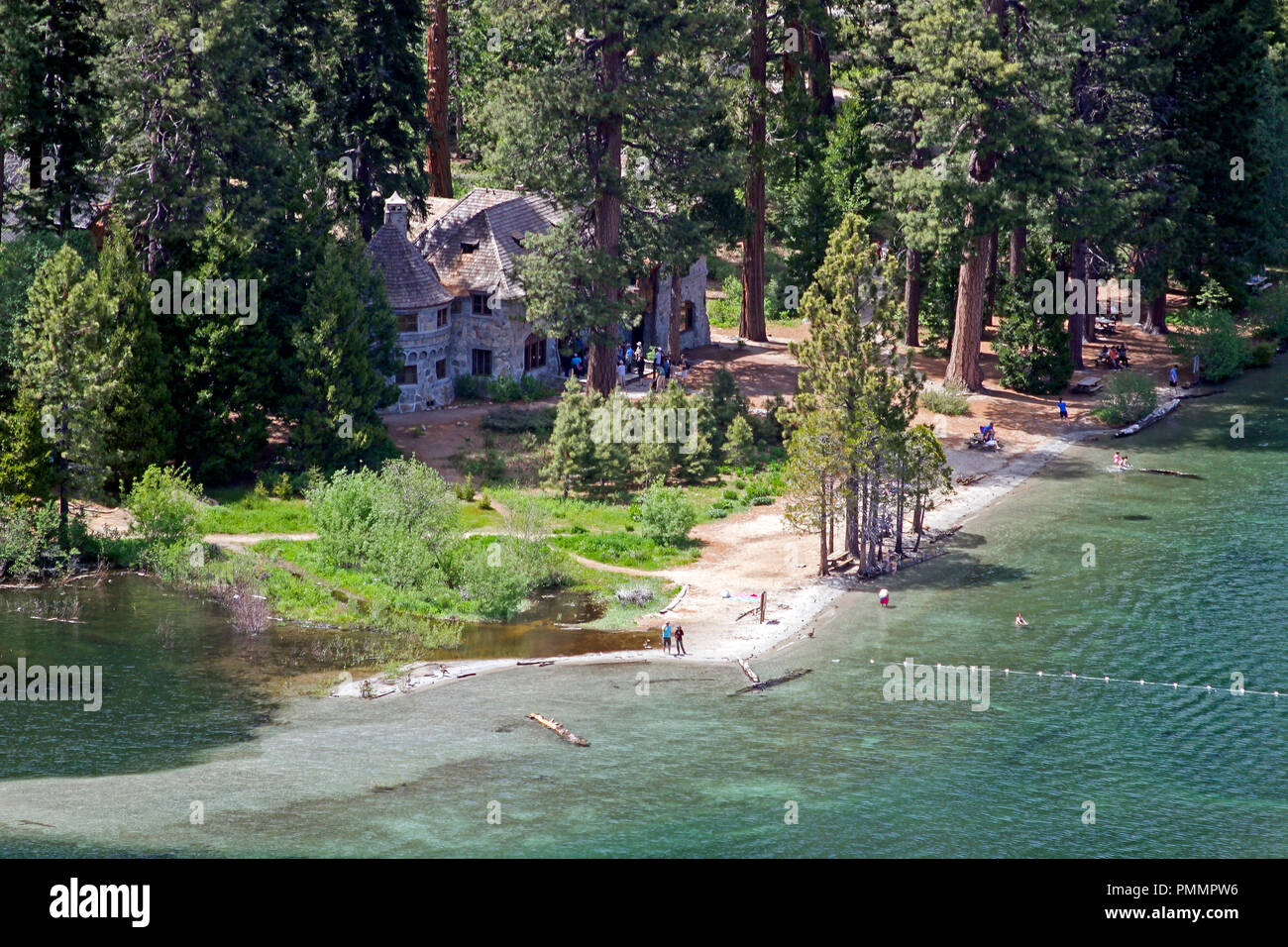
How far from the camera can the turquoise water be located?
42.0m

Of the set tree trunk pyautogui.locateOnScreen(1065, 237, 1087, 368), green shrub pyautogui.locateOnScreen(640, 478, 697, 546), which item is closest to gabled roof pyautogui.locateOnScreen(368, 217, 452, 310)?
green shrub pyautogui.locateOnScreen(640, 478, 697, 546)

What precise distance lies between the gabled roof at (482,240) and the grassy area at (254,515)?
1864 centimetres

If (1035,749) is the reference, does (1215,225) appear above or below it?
above

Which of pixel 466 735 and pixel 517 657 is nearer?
pixel 466 735

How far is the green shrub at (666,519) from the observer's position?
65312mm

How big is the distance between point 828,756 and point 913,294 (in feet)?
172

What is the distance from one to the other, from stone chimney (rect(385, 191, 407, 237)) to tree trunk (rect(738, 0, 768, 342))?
18.9 metres

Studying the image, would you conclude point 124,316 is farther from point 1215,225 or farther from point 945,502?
point 1215,225

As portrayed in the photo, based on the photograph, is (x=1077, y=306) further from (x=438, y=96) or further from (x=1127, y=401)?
(x=438, y=96)

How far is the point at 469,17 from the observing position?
111500 millimetres

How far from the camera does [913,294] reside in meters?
94.6

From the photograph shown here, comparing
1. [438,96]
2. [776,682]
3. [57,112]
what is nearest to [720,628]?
[776,682]
